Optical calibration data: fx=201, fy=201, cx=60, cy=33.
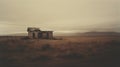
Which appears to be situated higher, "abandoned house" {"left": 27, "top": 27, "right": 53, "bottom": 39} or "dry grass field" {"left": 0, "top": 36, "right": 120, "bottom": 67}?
"abandoned house" {"left": 27, "top": 27, "right": 53, "bottom": 39}

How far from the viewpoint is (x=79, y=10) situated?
1593 millimetres

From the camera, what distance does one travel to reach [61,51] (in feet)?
5.14

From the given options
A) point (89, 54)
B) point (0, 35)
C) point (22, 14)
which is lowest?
point (89, 54)

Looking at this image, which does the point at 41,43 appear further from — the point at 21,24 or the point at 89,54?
the point at 89,54

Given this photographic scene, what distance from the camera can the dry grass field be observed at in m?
1.56

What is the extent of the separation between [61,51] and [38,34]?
0.22 meters

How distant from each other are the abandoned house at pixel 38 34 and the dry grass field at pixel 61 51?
0.03 meters

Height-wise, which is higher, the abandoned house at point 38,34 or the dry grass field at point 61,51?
the abandoned house at point 38,34

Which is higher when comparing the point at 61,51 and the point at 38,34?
the point at 38,34

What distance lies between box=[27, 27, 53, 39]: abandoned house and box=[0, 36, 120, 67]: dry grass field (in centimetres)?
3

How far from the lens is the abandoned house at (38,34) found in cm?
154

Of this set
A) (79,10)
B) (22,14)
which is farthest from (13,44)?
(79,10)

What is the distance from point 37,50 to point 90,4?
1.81 feet

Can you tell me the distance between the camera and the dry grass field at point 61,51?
156 cm
